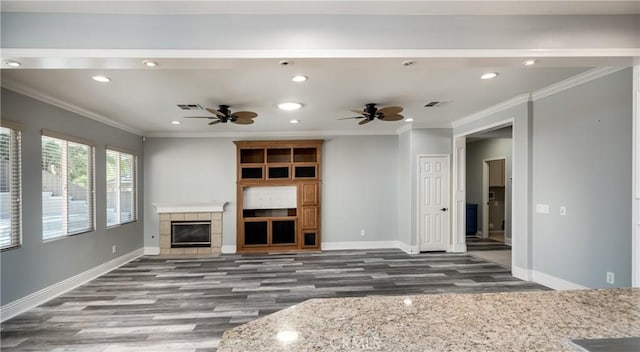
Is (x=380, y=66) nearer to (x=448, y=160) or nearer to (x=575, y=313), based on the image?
(x=575, y=313)

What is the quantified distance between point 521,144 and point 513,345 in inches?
167

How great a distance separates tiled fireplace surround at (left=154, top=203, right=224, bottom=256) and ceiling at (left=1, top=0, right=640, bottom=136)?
1.57 metres

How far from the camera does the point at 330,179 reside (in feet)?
22.1

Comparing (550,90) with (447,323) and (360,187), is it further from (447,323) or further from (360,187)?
(447,323)

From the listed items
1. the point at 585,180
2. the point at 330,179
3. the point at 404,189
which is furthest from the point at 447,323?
the point at 330,179

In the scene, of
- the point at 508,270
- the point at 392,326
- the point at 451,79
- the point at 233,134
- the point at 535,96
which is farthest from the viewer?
the point at 233,134

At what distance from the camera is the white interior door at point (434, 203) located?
6191mm

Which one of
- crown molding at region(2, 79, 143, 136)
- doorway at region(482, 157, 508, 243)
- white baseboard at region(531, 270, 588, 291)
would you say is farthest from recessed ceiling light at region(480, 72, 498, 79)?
crown molding at region(2, 79, 143, 136)

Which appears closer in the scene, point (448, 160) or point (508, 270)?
point (508, 270)

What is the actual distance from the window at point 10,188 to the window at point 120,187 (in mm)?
1847

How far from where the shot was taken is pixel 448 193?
6.21m

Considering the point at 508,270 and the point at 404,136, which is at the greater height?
the point at 404,136

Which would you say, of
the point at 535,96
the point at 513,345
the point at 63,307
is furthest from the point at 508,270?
the point at 63,307

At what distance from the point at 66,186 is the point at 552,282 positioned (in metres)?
6.71
